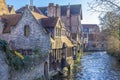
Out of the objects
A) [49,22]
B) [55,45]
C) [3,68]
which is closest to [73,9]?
[49,22]

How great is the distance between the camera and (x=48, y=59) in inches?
960

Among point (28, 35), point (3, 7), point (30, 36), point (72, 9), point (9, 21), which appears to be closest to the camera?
point (30, 36)

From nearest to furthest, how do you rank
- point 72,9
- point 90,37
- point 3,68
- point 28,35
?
point 3,68 < point 28,35 < point 72,9 < point 90,37

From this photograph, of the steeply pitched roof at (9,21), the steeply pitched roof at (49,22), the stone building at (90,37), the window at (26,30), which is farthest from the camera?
the stone building at (90,37)

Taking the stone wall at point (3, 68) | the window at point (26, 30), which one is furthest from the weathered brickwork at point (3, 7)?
the stone wall at point (3, 68)

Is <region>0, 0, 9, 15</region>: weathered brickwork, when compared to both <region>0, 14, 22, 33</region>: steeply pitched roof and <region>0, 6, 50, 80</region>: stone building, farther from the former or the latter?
<region>0, 6, 50, 80</region>: stone building

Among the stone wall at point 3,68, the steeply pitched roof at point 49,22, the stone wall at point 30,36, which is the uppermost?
the steeply pitched roof at point 49,22

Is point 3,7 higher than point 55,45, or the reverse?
point 3,7

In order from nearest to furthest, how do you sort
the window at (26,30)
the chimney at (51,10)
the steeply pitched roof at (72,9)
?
the window at (26,30) → the chimney at (51,10) → the steeply pitched roof at (72,9)

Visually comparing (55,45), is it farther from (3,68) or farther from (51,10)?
(51,10)

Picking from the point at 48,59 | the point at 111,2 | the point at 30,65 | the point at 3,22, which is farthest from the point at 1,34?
the point at 111,2

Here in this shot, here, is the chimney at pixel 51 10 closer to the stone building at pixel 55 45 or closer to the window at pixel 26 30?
the stone building at pixel 55 45

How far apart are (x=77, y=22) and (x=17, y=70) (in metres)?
46.1

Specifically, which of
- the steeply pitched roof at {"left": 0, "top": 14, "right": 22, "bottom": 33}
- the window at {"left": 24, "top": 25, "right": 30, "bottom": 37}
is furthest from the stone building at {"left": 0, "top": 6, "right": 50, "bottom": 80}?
the steeply pitched roof at {"left": 0, "top": 14, "right": 22, "bottom": 33}
